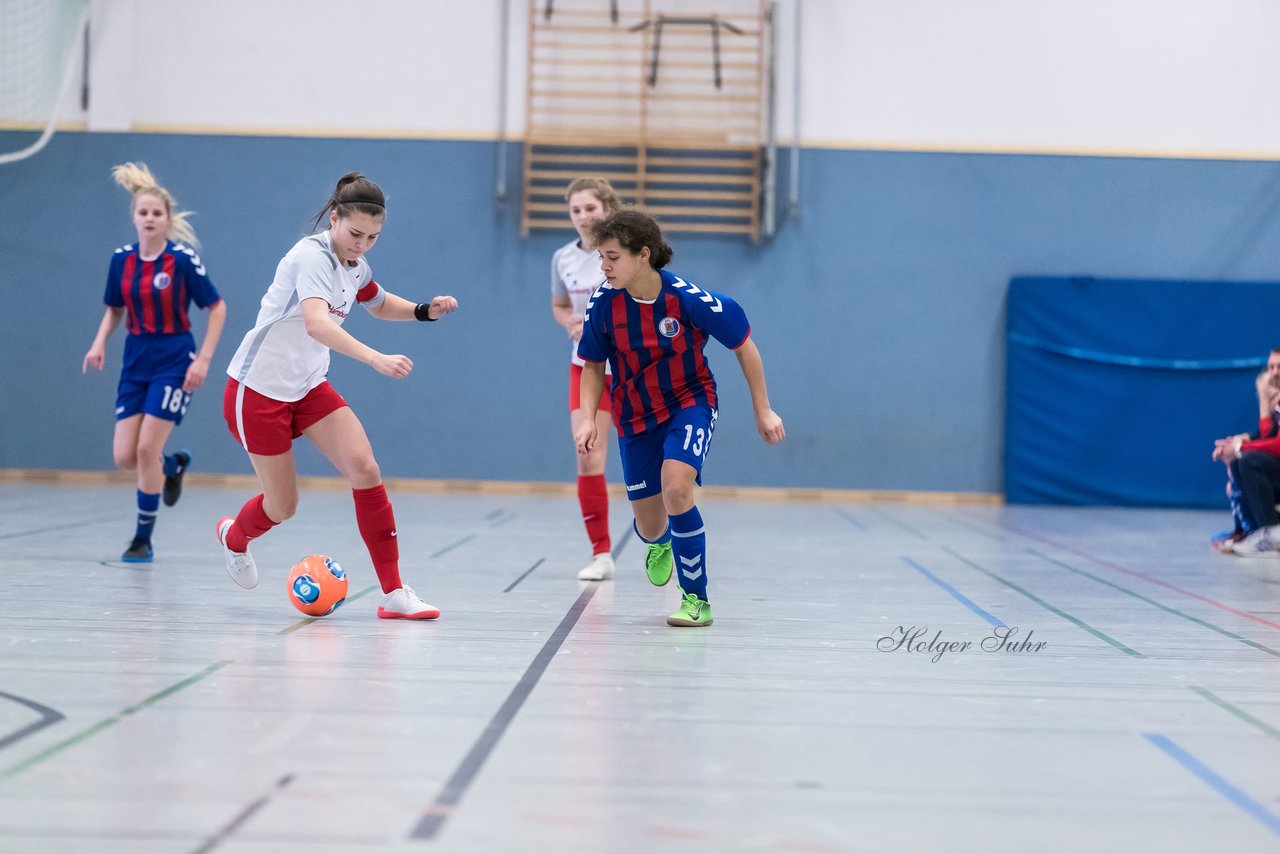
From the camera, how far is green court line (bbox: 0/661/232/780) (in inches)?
90.7

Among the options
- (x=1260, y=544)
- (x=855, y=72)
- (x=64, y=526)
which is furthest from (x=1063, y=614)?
(x=855, y=72)

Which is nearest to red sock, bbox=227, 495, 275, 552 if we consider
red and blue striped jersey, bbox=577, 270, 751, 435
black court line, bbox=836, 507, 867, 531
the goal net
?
red and blue striped jersey, bbox=577, 270, 751, 435

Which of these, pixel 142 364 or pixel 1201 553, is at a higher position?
pixel 142 364

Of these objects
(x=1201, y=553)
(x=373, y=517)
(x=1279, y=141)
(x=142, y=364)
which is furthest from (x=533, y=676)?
(x=1279, y=141)

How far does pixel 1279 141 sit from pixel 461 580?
9.44 metres

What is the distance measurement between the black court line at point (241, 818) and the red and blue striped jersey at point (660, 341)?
225 cm

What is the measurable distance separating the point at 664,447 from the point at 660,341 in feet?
1.18

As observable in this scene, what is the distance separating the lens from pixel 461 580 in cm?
517

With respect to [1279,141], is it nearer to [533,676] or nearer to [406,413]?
[406,413]

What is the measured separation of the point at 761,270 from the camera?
37.1ft

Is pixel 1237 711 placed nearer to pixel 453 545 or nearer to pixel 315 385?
pixel 315 385

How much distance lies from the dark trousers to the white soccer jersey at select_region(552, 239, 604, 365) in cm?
392

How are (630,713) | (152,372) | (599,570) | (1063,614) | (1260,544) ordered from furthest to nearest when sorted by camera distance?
(1260,544) < (152,372) < (599,570) < (1063,614) < (630,713)

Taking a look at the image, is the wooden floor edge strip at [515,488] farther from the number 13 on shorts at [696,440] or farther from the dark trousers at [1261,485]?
the number 13 on shorts at [696,440]
